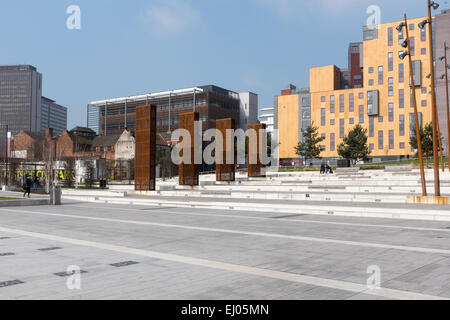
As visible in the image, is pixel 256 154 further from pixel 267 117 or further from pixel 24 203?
pixel 267 117

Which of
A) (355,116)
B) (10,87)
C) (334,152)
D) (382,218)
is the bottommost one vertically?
(382,218)

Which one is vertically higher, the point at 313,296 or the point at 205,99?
the point at 205,99

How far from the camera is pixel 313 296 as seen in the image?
5.01 m

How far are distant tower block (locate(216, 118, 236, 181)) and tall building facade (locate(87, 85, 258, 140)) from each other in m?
60.7

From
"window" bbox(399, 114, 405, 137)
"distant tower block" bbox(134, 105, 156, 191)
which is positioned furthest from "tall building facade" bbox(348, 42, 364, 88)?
"distant tower block" bbox(134, 105, 156, 191)

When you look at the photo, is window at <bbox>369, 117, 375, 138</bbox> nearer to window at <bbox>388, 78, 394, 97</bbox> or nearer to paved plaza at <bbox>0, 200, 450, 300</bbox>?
window at <bbox>388, 78, 394, 97</bbox>

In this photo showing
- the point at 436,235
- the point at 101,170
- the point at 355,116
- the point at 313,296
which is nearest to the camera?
the point at 313,296

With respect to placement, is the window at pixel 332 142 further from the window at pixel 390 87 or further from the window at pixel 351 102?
the window at pixel 390 87

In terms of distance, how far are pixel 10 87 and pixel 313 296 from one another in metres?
190

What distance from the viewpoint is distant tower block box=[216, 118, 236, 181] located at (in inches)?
1335

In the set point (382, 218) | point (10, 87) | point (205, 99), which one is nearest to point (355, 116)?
point (205, 99)
